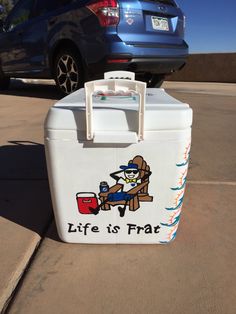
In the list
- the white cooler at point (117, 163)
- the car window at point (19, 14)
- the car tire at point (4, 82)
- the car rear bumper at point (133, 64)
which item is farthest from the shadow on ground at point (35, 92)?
the white cooler at point (117, 163)

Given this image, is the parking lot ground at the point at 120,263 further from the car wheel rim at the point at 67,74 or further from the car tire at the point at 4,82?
the car tire at the point at 4,82

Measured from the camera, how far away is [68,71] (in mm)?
5180

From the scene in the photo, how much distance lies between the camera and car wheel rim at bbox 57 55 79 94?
16.7 feet

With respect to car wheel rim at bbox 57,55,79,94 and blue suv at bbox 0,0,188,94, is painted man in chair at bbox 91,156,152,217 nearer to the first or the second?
blue suv at bbox 0,0,188,94

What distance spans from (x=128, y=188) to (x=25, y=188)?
3.09 ft

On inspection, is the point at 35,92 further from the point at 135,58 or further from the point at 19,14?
the point at 135,58

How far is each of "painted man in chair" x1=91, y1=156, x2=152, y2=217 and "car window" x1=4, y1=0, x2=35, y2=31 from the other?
504 cm

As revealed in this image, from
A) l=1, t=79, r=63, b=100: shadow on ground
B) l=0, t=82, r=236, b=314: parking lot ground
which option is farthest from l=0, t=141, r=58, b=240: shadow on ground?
l=1, t=79, r=63, b=100: shadow on ground

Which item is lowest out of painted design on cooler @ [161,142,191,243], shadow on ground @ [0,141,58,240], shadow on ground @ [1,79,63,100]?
shadow on ground @ [1,79,63,100]

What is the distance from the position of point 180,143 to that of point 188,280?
53cm

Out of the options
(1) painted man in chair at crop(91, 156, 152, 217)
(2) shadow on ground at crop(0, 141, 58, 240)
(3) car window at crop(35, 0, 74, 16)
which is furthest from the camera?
(3) car window at crop(35, 0, 74, 16)

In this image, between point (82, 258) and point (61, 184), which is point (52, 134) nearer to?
point (61, 184)

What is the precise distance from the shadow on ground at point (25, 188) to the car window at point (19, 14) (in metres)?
3.50

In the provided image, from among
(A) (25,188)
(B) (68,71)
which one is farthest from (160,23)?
(A) (25,188)
